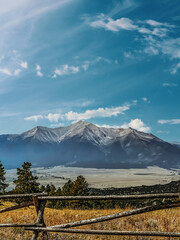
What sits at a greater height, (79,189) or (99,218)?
(99,218)

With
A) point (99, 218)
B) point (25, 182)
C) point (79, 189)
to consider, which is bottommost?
point (79, 189)

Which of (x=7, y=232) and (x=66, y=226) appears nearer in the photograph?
(x=66, y=226)

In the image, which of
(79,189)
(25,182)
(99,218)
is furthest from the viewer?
(79,189)

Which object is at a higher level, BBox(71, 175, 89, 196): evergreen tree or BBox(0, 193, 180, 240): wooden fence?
BBox(0, 193, 180, 240): wooden fence

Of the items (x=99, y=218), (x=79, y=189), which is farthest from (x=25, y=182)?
(x=99, y=218)

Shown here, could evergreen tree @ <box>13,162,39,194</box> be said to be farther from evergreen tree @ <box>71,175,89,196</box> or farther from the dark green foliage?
evergreen tree @ <box>71,175,89,196</box>

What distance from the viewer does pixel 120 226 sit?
940 centimetres

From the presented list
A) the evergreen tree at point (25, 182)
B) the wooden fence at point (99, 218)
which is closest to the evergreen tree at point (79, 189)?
the evergreen tree at point (25, 182)

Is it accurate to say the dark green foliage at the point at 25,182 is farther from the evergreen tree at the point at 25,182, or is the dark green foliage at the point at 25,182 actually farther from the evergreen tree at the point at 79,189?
the evergreen tree at the point at 79,189

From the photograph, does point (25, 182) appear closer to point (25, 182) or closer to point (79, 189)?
point (25, 182)

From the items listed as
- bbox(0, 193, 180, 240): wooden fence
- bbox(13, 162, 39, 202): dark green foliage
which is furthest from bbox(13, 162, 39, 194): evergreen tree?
bbox(0, 193, 180, 240): wooden fence

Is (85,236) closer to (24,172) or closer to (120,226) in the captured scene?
(120,226)

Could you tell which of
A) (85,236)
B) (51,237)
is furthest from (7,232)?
(85,236)

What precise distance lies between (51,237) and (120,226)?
2.97 metres
